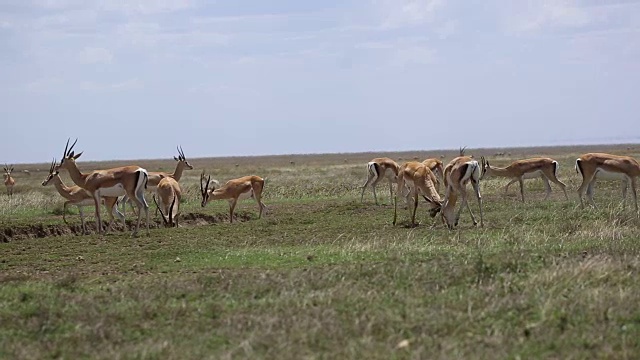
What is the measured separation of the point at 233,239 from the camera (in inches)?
552

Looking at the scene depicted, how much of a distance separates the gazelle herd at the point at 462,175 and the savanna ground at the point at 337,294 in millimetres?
1403

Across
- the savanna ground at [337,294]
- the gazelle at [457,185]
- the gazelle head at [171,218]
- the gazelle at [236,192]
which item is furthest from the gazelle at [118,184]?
the gazelle at [457,185]

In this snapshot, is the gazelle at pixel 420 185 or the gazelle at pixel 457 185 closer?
the gazelle at pixel 457 185

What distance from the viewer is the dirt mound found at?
54.3 feet

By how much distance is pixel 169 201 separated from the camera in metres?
18.3

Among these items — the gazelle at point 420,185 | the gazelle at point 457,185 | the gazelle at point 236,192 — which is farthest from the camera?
the gazelle at point 236,192

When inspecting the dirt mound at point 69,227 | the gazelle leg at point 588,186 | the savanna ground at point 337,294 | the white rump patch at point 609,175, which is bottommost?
the dirt mound at point 69,227

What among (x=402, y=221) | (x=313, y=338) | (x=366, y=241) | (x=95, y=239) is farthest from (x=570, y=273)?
(x=95, y=239)

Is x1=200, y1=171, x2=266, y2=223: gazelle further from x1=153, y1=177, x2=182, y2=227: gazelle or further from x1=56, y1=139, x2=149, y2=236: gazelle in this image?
x1=56, y1=139, x2=149, y2=236: gazelle

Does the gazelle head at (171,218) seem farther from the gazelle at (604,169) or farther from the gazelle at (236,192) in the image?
the gazelle at (604,169)

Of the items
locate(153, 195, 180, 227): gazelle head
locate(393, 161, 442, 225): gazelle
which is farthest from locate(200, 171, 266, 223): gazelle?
locate(393, 161, 442, 225): gazelle

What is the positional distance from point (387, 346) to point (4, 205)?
18.4 m

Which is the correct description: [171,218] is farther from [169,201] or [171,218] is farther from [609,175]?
[609,175]

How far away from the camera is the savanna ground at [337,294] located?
6.33 m
